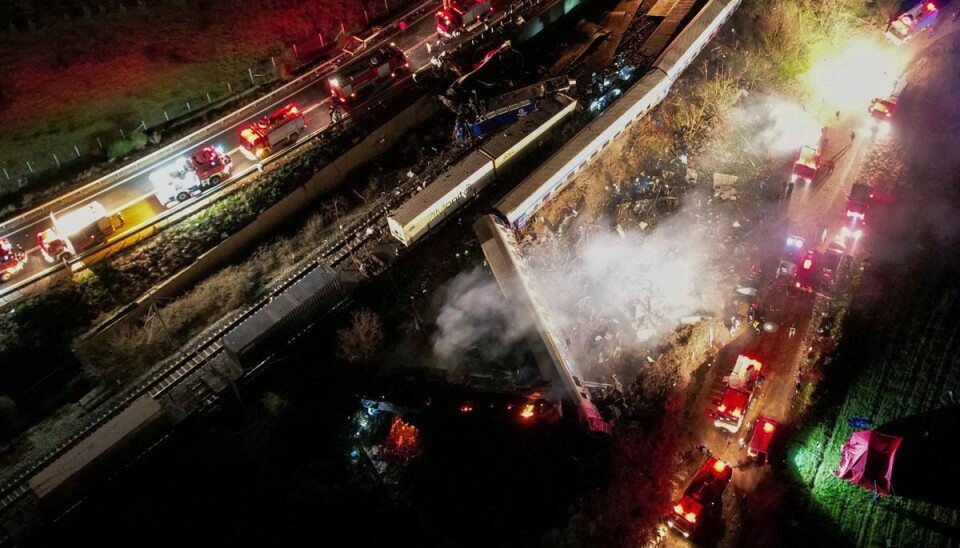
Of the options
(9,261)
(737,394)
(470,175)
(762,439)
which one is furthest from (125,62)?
(762,439)

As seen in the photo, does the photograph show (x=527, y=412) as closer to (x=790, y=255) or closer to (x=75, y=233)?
(x=790, y=255)

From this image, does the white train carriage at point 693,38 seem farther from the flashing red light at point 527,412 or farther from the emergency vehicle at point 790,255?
the flashing red light at point 527,412

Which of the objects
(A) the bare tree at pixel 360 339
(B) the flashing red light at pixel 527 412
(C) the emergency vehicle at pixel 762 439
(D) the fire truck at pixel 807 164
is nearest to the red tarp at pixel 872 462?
(C) the emergency vehicle at pixel 762 439

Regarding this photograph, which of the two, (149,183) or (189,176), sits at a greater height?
(149,183)

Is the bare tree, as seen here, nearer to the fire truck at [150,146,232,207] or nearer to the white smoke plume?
the white smoke plume

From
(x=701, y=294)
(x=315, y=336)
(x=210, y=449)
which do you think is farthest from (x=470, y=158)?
(x=210, y=449)

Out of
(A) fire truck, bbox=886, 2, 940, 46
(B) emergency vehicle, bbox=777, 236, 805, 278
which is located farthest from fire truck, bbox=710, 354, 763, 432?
(A) fire truck, bbox=886, 2, 940, 46
